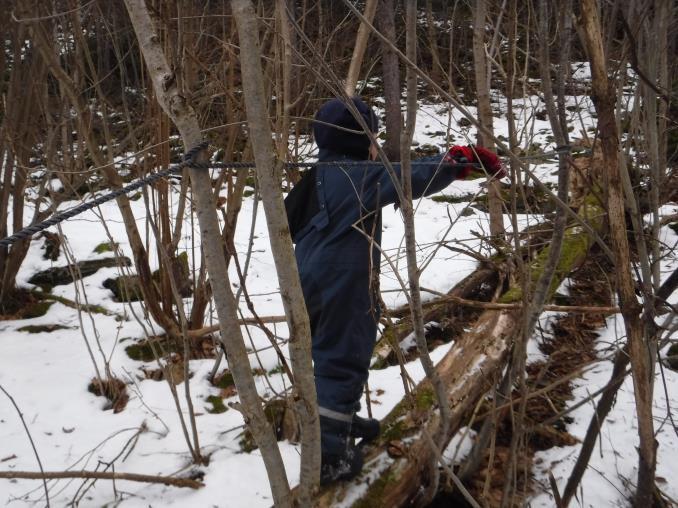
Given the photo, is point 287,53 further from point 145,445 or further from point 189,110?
point 145,445

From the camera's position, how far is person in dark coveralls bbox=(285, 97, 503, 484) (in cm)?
202

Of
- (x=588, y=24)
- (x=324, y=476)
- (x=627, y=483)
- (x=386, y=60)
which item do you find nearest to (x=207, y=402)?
(x=324, y=476)

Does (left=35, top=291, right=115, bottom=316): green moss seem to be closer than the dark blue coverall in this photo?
No

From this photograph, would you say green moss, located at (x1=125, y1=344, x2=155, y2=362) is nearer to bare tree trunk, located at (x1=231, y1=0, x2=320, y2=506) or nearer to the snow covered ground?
the snow covered ground

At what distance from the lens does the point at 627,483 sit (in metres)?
2.35

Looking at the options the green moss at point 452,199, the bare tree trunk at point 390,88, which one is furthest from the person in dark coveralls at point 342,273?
the bare tree trunk at point 390,88

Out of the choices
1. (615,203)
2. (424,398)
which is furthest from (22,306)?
(615,203)

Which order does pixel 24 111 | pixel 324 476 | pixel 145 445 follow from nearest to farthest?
1. pixel 324 476
2. pixel 145 445
3. pixel 24 111

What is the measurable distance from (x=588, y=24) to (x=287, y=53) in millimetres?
1552

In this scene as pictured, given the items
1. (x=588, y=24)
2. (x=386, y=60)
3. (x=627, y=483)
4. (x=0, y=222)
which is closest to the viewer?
(x=588, y=24)

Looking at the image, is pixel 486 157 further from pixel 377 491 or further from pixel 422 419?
pixel 377 491

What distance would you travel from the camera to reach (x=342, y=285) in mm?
2041

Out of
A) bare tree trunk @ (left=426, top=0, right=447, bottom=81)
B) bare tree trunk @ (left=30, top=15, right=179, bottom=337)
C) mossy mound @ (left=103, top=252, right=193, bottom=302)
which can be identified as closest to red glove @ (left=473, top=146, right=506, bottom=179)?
bare tree trunk @ (left=426, top=0, right=447, bottom=81)

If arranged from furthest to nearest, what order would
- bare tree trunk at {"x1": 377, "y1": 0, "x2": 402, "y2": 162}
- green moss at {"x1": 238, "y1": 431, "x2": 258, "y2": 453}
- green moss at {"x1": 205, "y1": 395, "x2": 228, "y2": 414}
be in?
bare tree trunk at {"x1": 377, "y1": 0, "x2": 402, "y2": 162} < green moss at {"x1": 205, "y1": 395, "x2": 228, "y2": 414} < green moss at {"x1": 238, "y1": 431, "x2": 258, "y2": 453}
